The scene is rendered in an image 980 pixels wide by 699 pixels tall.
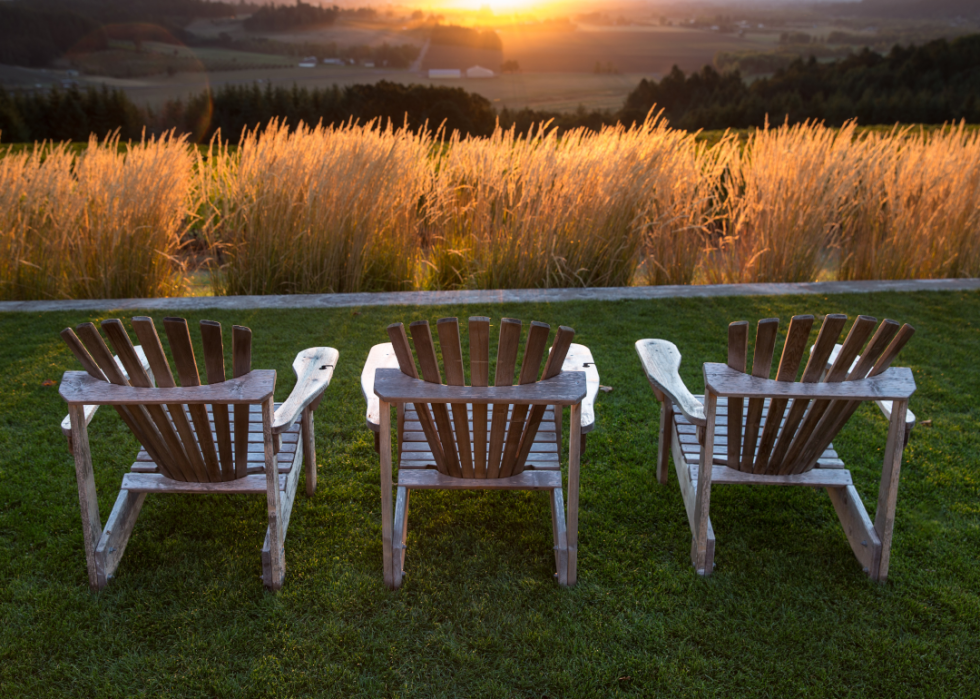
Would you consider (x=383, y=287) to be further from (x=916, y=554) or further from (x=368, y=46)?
(x=368, y=46)

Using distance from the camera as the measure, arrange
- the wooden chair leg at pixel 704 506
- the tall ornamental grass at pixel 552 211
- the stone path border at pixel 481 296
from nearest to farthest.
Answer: the wooden chair leg at pixel 704 506 → the stone path border at pixel 481 296 → the tall ornamental grass at pixel 552 211

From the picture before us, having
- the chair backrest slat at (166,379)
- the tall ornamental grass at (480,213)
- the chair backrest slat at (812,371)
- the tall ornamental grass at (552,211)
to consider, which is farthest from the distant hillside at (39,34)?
the chair backrest slat at (812,371)

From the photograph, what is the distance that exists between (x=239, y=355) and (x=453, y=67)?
2943cm

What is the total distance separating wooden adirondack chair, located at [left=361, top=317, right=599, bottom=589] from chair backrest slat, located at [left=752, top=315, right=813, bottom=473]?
0.55m

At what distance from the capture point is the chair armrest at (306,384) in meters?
2.10

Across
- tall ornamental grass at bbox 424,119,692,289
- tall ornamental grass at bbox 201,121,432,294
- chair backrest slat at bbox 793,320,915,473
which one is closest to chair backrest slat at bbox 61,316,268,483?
chair backrest slat at bbox 793,320,915,473

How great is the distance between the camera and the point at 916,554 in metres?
2.35

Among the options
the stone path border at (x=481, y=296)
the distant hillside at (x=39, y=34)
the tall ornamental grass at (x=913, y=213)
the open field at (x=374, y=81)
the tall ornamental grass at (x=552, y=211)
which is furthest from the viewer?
the distant hillside at (x=39, y=34)

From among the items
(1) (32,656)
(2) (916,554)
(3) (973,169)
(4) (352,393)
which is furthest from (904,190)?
(1) (32,656)

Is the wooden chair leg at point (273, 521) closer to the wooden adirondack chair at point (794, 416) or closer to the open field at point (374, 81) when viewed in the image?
the wooden adirondack chair at point (794, 416)

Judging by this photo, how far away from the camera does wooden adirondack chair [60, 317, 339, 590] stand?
185 centimetres

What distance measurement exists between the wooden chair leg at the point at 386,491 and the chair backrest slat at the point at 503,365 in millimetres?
311

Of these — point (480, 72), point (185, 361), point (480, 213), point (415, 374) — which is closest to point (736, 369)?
point (415, 374)

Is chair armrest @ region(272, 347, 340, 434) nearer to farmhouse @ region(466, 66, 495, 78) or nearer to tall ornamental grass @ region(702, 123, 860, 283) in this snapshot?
tall ornamental grass @ region(702, 123, 860, 283)
